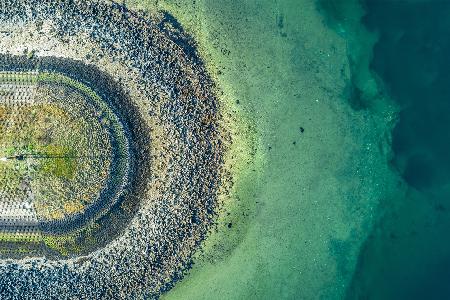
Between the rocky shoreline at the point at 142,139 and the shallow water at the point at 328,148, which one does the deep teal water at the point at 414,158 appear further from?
the rocky shoreline at the point at 142,139

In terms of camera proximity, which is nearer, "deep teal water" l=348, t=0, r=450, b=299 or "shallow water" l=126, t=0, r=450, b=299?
"shallow water" l=126, t=0, r=450, b=299

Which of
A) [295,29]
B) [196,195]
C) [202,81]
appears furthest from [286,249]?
[295,29]

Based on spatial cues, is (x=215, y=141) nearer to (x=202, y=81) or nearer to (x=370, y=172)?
(x=202, y=81)

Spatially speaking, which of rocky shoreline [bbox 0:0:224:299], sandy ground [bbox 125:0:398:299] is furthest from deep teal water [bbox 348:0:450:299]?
rocky shoreline [bbox 0:0:224:299]

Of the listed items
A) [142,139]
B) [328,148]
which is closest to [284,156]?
[328,148]

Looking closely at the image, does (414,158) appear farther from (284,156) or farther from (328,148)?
(284,156)

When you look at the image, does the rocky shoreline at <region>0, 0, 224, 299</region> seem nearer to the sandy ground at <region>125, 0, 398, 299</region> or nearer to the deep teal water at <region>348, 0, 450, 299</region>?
the sandy ground at <region>125, 0, 398, 299</region>

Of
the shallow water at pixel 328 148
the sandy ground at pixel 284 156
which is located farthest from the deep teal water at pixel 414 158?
the sandy ground at pixel 284 156
